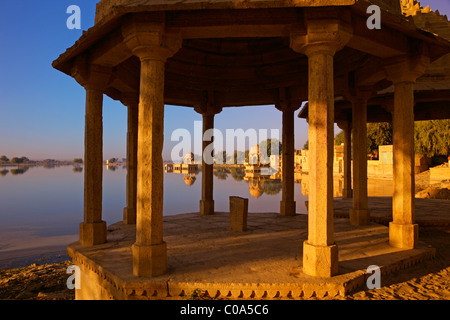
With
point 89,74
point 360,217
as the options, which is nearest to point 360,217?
point 360,217

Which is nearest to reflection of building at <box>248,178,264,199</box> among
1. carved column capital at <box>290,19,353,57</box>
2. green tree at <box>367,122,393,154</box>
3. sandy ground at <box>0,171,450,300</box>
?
green tree at <box>367,122,393,154</box>

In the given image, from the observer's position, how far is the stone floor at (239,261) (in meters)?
3.91

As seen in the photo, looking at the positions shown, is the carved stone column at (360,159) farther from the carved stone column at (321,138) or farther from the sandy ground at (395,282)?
the carved stone column at (321,138)

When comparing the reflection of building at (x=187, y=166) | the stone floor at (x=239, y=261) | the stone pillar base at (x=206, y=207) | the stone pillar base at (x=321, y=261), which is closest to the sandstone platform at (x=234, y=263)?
the stone floor at (x=239, y=261)

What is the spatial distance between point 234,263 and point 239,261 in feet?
0.51

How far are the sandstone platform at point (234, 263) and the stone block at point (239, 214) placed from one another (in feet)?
0.68

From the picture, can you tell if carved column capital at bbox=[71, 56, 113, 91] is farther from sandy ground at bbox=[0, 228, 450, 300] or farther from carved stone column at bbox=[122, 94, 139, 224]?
sandy ground at bbox=[0, 228, 450, 300]

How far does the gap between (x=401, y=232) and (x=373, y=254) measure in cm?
101

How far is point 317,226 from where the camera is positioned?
4.34 meters

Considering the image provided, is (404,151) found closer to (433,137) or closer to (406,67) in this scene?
(406,67)

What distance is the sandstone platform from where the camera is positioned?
3910 mm

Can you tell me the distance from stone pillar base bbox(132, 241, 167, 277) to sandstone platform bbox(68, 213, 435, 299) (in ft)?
0.41

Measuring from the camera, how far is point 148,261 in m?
4.28
